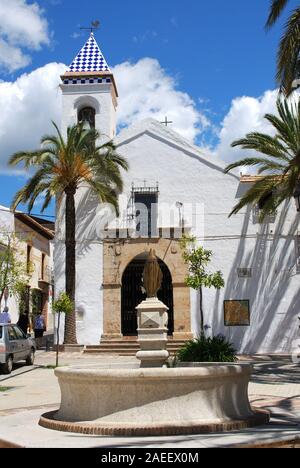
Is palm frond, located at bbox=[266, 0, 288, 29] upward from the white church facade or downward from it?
upward

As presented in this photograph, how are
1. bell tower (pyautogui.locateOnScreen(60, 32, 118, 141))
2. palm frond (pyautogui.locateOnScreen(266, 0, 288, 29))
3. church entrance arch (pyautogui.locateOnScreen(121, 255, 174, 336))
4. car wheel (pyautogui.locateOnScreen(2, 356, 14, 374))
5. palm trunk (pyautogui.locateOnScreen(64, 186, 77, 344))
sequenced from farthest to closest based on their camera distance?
bell tower (pyautogui.locateOnScreen(60, 32, 118, 141))
church entrance arch (pyautogui.locateOnScreen(121, 255, 174, 336))
palm trunk (pyautogui.locateOnScreen(64, 186, 77, 344))
car wheel (pyautogui.locateOnScreen(2, 356, 14, 374))
palm frond (pyautogui.locateOnScreen(266, 0, 288, 29))

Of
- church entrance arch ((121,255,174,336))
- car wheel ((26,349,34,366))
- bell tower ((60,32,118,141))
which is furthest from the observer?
bell tower ((60,32,118,141))

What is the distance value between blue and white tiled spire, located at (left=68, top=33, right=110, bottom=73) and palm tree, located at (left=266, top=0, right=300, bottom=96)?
50.7 feet

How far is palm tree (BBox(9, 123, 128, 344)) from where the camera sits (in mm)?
21578

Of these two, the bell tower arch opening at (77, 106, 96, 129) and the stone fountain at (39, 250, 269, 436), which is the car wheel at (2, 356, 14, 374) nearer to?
the stone fountain at (39, 250, 269, 436)

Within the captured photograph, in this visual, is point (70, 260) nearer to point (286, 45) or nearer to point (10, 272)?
point (10, 272)

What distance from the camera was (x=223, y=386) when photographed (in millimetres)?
7688

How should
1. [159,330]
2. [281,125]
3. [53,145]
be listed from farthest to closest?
1. [53,145]
2. [281,125]
3. [159,330]

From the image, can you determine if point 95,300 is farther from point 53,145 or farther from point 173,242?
point 53,145

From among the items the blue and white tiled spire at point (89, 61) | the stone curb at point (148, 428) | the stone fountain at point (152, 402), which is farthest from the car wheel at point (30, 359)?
the blue and white tiled spire at point (89, 61)

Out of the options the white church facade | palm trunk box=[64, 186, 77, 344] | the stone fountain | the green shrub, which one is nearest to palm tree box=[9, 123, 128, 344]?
palm trunk box=[64, 186, 77, 344]

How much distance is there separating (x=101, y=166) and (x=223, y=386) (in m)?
15.5

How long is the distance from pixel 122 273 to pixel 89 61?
10408 mm
